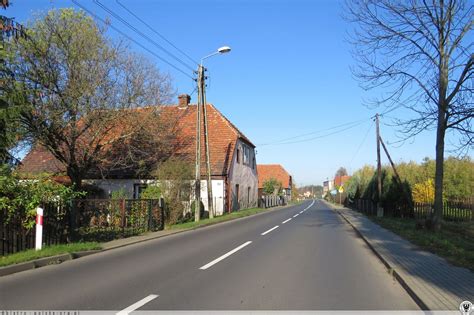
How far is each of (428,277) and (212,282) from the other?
155 inches

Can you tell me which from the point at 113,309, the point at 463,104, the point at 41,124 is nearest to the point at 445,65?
the point at 463,104

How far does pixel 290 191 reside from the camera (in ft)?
336

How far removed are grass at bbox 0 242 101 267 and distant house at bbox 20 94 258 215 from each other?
44.2 feet

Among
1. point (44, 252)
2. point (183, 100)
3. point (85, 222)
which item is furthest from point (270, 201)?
point (44, 252)

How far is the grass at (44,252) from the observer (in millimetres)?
9429

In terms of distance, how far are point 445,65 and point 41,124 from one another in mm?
16261

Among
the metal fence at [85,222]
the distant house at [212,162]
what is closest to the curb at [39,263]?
the metal fence at [85,222]

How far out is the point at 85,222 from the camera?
1430 centimetres

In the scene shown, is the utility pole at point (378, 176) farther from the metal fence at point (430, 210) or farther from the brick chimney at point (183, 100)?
the brick chimney at point (183, 100)

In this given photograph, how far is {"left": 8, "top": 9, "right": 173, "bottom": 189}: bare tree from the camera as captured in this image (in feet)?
59.9

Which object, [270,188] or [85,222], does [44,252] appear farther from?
[270,188]

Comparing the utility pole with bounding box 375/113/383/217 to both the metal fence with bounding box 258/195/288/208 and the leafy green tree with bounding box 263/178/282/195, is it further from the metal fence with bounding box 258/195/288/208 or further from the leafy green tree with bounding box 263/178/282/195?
the leafy green tree with bounding box 263/178/282/195

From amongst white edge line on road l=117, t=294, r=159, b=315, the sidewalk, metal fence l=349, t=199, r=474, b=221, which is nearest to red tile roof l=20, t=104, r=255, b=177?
metal fence l=349, t=199, r=474, b=221

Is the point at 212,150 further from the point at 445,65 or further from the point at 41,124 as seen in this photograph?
the point at 445,65
